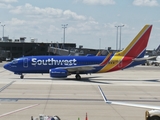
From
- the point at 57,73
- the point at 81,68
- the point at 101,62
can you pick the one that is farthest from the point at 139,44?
the point at 57,73

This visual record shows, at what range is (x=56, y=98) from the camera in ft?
83.8

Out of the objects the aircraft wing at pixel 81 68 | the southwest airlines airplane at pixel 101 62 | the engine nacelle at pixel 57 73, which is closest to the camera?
the engine nacelle at pixel 57 73

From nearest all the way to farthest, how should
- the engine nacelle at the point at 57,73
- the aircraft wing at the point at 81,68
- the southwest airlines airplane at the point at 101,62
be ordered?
the engine nacelle at the point at 57,73 < the aircraft wing at the point at 81,68 < the southwest airlines airplane at the point at 101,62

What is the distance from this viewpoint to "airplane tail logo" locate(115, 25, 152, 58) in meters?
44.0

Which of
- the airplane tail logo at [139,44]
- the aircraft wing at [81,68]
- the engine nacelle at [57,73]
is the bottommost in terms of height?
the engine nacelle at [57,73]

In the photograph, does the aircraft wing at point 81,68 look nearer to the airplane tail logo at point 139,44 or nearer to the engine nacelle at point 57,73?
the engine nacelle at point 57,73

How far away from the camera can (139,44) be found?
44.1m

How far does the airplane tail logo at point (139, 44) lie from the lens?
43969 millimetres

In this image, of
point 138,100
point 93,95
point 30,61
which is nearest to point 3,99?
point 93,95

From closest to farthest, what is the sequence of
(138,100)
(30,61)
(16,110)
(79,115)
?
(79,115), (16,110), (138,100), (30,61)

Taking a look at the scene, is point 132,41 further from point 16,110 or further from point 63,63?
point 16,110

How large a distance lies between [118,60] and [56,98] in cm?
2003

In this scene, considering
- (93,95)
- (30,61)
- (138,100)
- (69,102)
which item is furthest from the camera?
(30,61)

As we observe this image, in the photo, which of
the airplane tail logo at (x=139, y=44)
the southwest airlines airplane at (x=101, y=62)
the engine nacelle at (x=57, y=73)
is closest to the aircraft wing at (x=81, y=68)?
the southwest airlines airplane at (x=101, y=62)
